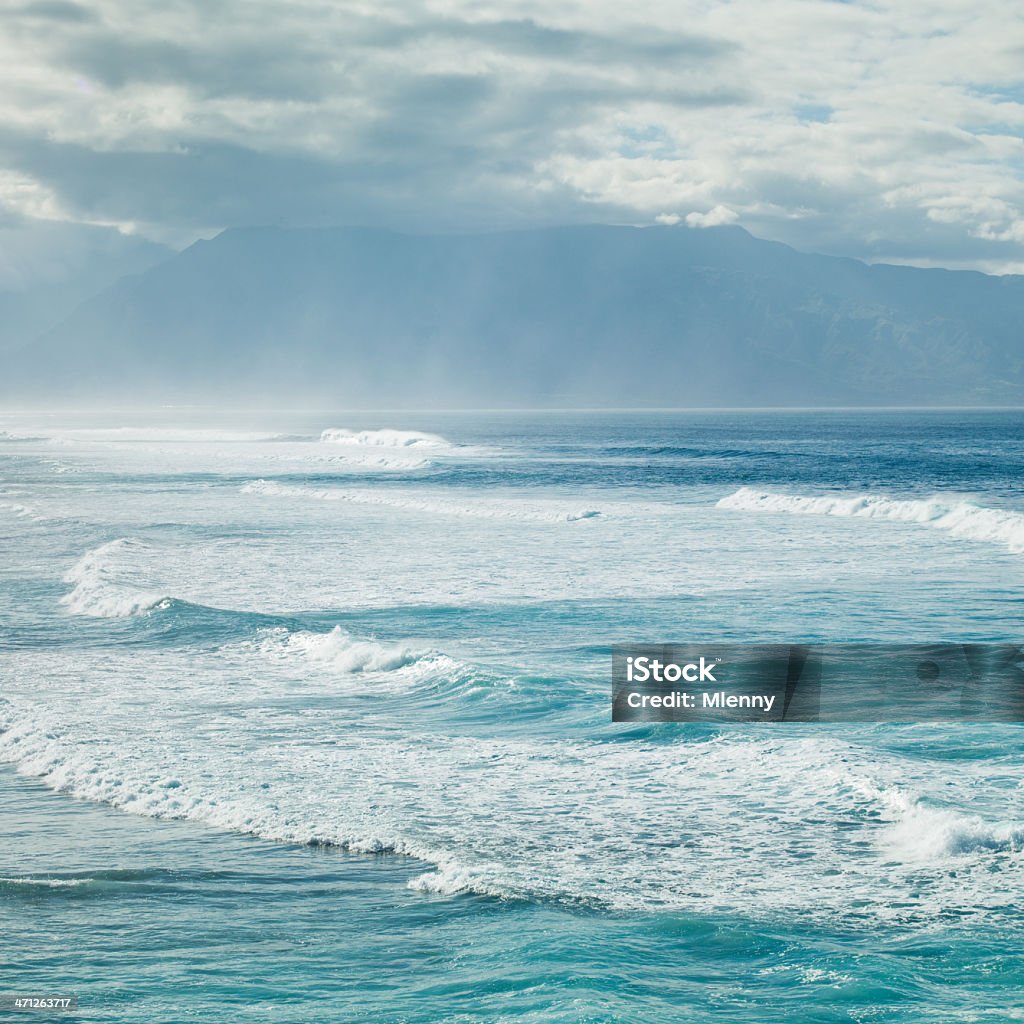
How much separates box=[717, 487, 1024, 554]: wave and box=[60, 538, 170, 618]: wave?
2283cm

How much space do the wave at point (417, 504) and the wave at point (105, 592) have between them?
17.1 m

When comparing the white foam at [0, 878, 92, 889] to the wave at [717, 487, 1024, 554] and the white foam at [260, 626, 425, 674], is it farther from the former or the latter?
the wave at [717, 487, 1024, 554]

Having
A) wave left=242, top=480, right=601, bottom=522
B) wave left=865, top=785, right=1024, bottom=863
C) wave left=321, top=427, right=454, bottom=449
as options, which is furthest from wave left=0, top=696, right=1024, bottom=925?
wave left=321, top=427, right=454, bottom=449

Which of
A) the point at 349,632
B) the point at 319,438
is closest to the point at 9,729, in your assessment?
the point at 349,632

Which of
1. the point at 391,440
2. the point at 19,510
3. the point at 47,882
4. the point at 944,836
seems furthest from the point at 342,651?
the point at 391,440

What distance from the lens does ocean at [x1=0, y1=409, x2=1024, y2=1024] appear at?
24.9 feet

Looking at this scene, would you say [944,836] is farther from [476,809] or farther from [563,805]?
[476,809]

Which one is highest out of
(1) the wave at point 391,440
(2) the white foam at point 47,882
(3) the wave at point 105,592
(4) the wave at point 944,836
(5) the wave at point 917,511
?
(1) the wave at point 391,440

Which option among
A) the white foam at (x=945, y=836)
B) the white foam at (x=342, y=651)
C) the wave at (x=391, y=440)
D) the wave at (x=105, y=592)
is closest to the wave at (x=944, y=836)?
the white foam at (x=945, y=836)

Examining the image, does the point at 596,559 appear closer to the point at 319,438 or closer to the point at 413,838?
the point at 413,838

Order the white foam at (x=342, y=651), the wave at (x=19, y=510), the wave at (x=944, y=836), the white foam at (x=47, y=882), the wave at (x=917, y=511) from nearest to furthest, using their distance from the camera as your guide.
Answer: the white foam at (x=47, y=882), the wave at (x=944, y=836), the white foam at (x=342, y=651), the wave at (x=917, y=511), the wave at (x=19, y=510)

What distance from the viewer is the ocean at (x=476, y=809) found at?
24.9 ft

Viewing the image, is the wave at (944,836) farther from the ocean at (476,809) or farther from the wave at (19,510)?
the wave at (19,510)

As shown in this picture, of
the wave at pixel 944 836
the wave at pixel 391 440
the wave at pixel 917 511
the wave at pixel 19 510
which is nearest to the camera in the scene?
the wave at pixel 944 836
